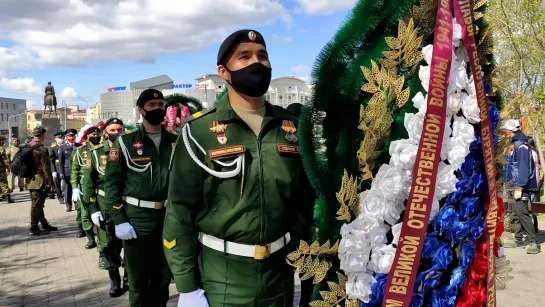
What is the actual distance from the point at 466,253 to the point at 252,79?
119 centimetres

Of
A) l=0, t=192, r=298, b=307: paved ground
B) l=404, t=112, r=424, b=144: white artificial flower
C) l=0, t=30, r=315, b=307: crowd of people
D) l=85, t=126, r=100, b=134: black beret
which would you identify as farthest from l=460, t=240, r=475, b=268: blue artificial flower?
l=85, t=126, r=100, b=134: black beret

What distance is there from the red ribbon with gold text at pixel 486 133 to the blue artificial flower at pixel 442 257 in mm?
277

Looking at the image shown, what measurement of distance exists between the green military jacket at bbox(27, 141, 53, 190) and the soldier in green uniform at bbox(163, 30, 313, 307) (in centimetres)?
793

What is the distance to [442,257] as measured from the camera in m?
1.89

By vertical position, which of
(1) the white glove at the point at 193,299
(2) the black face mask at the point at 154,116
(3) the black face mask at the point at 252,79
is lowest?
(1) the white glove at the point at 193,299

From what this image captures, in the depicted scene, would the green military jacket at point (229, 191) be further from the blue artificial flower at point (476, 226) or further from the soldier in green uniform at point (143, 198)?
the soldier in green uniform at point (143, 198)

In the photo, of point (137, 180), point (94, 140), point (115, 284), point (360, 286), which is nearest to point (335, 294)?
point (360, 286)

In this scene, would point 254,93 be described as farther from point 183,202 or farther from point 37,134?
point 37,134

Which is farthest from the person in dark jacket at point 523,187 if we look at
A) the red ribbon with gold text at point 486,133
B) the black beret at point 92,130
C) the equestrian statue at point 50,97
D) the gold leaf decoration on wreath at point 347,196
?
the equestrian statue at point 50,97

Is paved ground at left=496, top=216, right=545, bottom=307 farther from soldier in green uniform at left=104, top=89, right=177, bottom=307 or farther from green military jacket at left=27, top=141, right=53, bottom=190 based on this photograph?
green military jacket at left=27, top=141, right=53, bottom=190

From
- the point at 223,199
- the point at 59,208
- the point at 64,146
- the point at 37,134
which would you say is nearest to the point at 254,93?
the point at 223,199

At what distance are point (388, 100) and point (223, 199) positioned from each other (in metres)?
0.92

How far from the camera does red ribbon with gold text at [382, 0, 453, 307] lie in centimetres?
180

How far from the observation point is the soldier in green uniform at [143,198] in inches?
166
